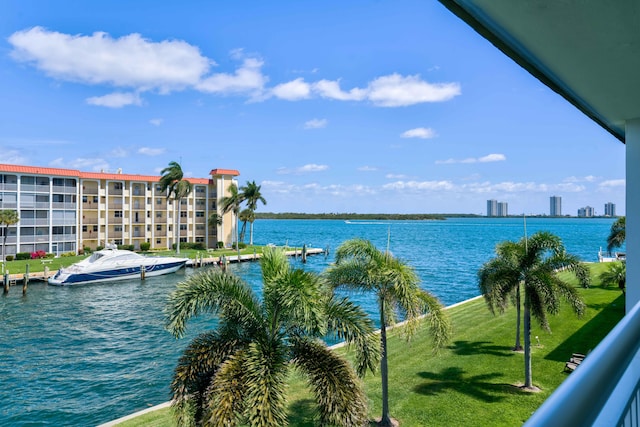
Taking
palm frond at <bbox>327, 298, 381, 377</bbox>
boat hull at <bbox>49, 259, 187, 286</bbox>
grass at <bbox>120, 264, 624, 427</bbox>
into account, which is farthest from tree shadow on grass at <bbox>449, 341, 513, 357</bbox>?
boat hull at <bbox>49, 259, 187, 286</bbox>

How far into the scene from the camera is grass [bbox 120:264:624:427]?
11.9m

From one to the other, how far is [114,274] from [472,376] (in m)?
37.4

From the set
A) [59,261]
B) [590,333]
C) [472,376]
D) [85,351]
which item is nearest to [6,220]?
[59,261]

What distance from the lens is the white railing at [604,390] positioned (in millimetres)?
801

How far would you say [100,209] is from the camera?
191ft

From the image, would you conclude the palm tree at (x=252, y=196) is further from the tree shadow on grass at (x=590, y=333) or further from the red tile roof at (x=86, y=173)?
the tree shadow on grass at (x=590, y=333)

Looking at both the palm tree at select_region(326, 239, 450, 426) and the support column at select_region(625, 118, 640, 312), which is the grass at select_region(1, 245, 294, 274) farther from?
the support column at select_region(625, 118, 640, 312)

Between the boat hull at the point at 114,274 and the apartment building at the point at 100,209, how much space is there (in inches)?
634

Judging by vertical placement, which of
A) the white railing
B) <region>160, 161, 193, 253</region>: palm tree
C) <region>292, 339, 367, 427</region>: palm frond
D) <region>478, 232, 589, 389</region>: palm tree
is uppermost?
<region>160, 161, 193, 253</region>: palm tree

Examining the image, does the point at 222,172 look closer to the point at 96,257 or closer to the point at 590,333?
the point at 96,257

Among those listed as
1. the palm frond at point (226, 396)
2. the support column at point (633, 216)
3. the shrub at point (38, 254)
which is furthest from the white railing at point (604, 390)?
the shrub at point (38, 254)

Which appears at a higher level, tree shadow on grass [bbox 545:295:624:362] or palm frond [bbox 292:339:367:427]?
palm frond [bbox 292:339:367:427]

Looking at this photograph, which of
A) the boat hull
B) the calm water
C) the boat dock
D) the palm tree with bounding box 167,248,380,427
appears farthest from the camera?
the boat hull

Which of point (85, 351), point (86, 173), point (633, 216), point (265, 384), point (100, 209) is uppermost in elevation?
point (86, 173)
